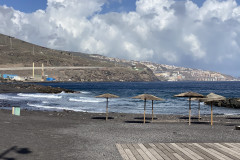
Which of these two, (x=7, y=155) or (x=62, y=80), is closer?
(x=7, y=155)

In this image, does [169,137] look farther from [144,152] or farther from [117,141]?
[144,152]

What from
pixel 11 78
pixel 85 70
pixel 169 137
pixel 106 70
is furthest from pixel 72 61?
pixel 169 137

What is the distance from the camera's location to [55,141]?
37.7 ft

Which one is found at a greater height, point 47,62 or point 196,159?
point 47,62

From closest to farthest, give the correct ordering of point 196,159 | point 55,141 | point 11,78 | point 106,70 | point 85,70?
point 196,159, point 55,141, point 11,78, point 85,70, point 106,70

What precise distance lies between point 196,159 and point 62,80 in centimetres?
16280

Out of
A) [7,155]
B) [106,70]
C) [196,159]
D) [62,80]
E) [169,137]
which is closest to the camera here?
[196,159]

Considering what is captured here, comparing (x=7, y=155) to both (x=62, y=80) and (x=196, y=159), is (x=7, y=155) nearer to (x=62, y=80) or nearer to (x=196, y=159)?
(x=196, y=159)

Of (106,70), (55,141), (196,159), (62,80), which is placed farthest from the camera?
(106,70)

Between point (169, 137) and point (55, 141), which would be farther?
point (169, 137)

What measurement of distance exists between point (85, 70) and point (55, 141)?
171 meters

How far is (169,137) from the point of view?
42.2 feet

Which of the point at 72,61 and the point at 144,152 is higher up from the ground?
the point at 72,61

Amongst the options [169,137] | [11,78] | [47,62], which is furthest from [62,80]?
[169,137]
